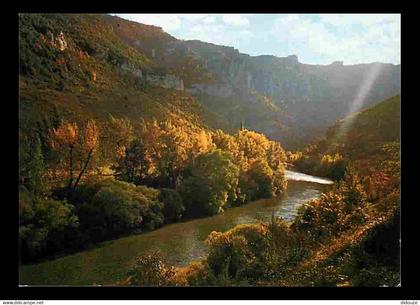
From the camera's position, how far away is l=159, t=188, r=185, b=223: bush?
11828 millimetres

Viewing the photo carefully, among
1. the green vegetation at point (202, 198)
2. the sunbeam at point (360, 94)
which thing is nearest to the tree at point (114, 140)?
the green vegetation at point (202, 198)

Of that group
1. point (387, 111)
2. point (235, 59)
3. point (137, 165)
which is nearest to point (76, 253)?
point (137, 165)

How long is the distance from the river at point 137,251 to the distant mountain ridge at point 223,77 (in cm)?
2874

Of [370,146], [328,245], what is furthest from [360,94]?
[328,245]

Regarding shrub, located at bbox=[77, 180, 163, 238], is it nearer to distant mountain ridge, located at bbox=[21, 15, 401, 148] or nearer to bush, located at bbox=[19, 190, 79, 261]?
bush, located at bbox=[19, 190, 79, 261]

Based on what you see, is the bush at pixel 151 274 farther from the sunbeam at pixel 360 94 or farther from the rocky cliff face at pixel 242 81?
the rocky cliff face at pixel 242 81

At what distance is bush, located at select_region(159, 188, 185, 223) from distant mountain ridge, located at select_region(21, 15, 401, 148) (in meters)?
29.3

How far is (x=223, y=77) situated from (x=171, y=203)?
81.4 metres

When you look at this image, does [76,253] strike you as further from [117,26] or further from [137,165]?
[117,26]

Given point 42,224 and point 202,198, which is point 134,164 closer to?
point 202,198

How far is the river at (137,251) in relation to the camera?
9.40 m

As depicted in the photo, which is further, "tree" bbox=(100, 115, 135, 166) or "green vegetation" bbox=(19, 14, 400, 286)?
"tree" bbox=(100, 115, 135, 166)

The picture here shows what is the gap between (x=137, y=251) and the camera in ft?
34.3

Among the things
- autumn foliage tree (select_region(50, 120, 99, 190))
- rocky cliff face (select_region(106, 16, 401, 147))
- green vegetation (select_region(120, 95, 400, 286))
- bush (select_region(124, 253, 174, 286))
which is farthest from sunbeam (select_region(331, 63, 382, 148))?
rocky cliff face (select_region(106, 16, 401, 147))
